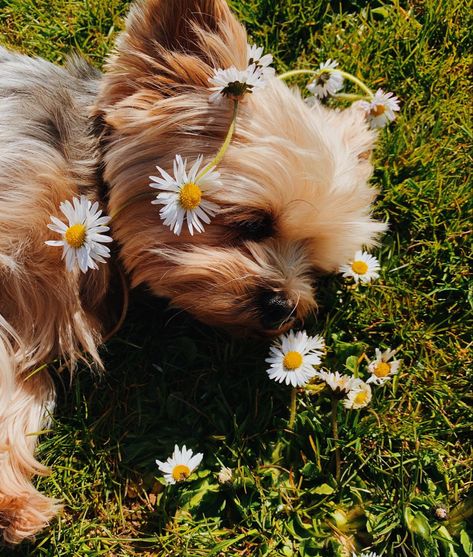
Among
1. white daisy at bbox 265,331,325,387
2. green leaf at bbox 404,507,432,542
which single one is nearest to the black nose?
white daisy at bbox 265,331,325,387

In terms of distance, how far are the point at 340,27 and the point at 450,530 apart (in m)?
3.47

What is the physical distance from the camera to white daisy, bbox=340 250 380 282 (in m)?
4.01

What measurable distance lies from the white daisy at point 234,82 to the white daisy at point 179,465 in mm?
1862

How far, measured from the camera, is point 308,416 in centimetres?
376

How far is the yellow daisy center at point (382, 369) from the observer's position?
12.5ft

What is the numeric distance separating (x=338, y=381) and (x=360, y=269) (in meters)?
0.84

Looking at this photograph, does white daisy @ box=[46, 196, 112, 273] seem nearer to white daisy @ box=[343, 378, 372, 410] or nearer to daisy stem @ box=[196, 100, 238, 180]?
daisy stem @ box=[196, 100, 238, 180]

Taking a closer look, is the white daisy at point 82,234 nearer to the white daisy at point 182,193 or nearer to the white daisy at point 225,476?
the white daisy at point 182,193

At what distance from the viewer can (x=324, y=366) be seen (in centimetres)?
398


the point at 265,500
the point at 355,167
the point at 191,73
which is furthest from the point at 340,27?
the point at 265,500

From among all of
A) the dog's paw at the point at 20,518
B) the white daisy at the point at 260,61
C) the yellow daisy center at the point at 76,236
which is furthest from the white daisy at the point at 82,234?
the dog's paw at the point at 20,518

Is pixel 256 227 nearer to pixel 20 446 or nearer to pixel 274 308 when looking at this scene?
pixel 274 308

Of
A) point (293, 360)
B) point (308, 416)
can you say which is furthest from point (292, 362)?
point (308, 416)

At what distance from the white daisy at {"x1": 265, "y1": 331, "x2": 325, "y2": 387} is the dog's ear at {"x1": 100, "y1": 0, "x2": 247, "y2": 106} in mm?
1455
